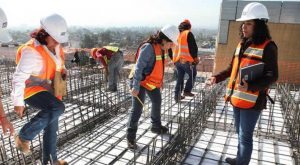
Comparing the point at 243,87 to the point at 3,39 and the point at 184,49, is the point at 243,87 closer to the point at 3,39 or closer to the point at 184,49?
the point at 3,39

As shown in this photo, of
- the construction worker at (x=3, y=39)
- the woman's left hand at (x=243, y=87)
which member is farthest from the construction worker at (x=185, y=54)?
the construction worker at (x=3, y=39)

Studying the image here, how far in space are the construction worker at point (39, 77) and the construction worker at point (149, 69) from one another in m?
1.08

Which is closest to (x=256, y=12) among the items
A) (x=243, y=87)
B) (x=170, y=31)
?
(x=243, y=87)

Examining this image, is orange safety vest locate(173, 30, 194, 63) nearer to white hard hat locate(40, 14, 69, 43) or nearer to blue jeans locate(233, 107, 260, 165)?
blue jeans locate(233, 107, 260, 165)

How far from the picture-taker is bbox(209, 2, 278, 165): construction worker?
8.82 ft

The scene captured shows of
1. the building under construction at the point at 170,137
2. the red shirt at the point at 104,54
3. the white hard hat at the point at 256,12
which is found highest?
the white hard hat at the point at 256,12

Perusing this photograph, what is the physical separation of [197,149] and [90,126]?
6.23 feet

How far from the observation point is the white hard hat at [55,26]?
2.64 meters

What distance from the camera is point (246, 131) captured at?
2.87 meters

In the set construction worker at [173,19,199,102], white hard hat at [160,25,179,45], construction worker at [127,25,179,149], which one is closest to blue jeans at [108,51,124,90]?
construction worker at [173,19,199,102]

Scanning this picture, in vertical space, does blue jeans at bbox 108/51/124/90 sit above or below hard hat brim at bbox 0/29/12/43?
below

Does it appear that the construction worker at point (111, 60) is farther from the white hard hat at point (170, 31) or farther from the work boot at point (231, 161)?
the work boot at point (231, 161)

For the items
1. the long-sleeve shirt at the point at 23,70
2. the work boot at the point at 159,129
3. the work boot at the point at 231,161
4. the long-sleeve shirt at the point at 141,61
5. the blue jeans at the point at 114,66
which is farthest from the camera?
the blue jeans at the point at 114,66

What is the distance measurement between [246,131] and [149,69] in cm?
150
